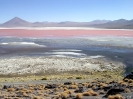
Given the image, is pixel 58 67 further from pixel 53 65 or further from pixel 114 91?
pixel 114 91

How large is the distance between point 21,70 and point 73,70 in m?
8.21

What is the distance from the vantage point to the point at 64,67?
4378 centimetres

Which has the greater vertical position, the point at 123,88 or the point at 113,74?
the point at 123,88

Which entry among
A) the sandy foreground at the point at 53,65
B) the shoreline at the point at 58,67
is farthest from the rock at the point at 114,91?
the sandy foreground at the point at 53,65

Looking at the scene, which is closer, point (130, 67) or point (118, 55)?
point (130, 67)

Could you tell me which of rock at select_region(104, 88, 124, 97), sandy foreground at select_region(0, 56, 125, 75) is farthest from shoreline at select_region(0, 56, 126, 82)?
rock at select_region(104, 88, 124, 97)

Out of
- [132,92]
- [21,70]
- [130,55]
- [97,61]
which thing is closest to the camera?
[132,92]

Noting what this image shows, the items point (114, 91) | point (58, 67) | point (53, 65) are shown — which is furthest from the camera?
point (53, 65)

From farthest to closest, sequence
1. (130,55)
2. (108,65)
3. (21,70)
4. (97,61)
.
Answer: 1. (130,55)
2. (97,61)
3. (108,65)
4. (21,70)

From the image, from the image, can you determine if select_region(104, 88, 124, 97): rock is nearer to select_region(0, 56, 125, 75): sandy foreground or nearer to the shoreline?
the shoreline

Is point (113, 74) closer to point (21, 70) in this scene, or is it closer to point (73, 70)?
point (73, 70)

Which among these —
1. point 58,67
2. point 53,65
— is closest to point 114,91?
point 58,67

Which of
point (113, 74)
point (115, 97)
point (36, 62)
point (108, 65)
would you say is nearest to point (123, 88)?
point (115, 97)

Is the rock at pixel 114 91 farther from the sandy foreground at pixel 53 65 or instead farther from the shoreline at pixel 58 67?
the sandy foreground at pixel 53 65
